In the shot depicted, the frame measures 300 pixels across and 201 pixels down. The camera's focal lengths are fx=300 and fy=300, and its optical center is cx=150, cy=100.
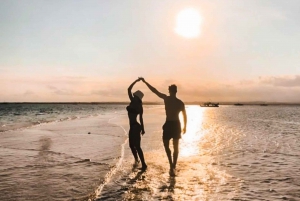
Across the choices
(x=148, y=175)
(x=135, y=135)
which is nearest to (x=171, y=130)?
(x=135, y=135)

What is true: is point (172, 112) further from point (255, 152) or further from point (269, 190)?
point (255, 152)

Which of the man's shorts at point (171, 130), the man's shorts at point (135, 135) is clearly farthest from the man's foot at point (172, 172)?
the man's shorts at point (135, 135)

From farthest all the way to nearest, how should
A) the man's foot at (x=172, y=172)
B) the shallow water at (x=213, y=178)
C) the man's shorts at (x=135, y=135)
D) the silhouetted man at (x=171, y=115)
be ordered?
the man's shorts at (x=135, y=135)
the silhouetted man at (x=171, y=115)
the man's foot at (x=172, y=172)
the shallow water at (x=213, y=178)

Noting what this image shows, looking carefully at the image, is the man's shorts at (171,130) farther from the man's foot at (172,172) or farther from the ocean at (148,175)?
the ocean at (148,175)

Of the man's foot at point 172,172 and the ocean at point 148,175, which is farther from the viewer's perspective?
the man's foot at point 172,172

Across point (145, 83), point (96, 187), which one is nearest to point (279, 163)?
point (145, 83)

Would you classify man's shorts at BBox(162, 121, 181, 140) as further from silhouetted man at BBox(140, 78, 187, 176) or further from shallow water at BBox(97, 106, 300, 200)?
shallow water at BBox(97, 106, 300, 200)

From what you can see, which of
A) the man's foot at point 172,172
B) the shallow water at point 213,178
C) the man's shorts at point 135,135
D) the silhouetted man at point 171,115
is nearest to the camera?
the shallow water at point 213,178

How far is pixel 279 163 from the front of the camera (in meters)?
10.5

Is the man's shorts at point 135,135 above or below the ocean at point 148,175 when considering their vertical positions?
above

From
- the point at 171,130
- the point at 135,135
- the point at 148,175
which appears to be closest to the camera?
the point at 148,175

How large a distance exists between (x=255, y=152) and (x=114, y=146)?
21.2 feet

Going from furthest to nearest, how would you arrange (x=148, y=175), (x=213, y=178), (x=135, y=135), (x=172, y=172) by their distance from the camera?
(x=135, y=135)
(x=172, y=172)
(x=148, y=175)
(x=213, y=178)

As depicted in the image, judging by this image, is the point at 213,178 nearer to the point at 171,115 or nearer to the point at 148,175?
the point at 148,175
